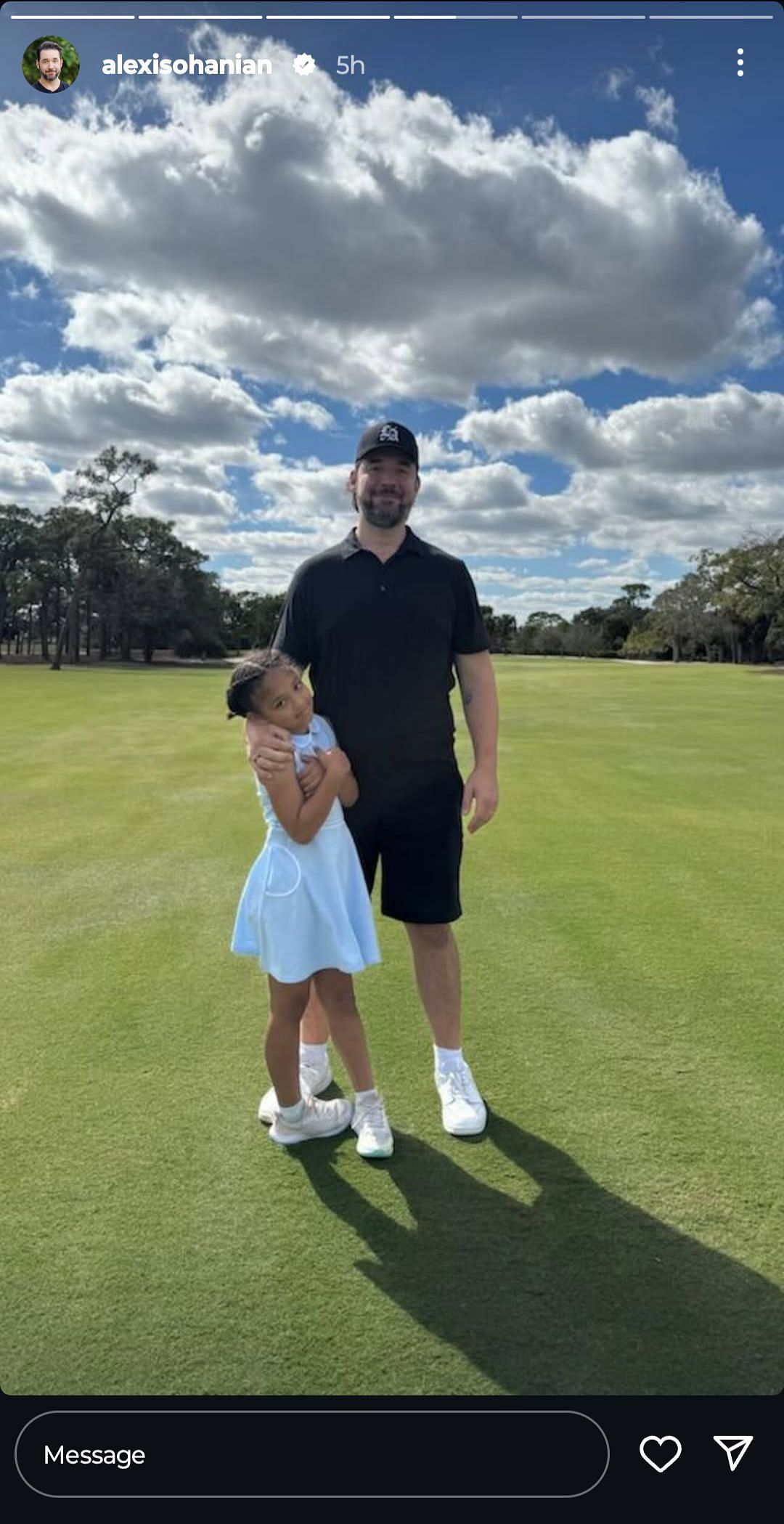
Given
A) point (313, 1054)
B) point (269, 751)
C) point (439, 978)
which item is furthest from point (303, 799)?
point (313, 1054)

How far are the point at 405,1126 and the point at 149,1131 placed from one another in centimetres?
84

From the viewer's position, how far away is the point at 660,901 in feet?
18.1

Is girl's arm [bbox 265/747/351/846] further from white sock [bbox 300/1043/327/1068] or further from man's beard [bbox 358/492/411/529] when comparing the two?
white sock [bbox 300/1043/327/1068]

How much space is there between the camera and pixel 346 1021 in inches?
112

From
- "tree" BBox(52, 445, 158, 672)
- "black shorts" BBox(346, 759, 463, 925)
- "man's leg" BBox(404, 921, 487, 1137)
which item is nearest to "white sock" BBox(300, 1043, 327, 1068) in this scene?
"man's leg" BBox(404, 921, 487, 1137)

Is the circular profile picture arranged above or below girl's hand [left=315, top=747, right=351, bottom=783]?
above

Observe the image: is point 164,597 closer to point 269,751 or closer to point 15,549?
point 15,549

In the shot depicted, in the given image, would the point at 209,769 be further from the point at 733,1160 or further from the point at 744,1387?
the point at 744,1387

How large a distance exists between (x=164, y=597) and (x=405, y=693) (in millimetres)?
61638

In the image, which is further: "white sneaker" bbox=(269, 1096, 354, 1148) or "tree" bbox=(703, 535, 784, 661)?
"tree" bbox=(703, 535, 784, 661)

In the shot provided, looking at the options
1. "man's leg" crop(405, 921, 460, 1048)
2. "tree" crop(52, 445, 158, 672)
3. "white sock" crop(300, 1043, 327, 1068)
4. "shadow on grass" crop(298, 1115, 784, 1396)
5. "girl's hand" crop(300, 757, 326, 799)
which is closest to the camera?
"shadow on grass" crop(298, 1115, 784, 1396)

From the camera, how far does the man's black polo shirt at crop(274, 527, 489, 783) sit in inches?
119
